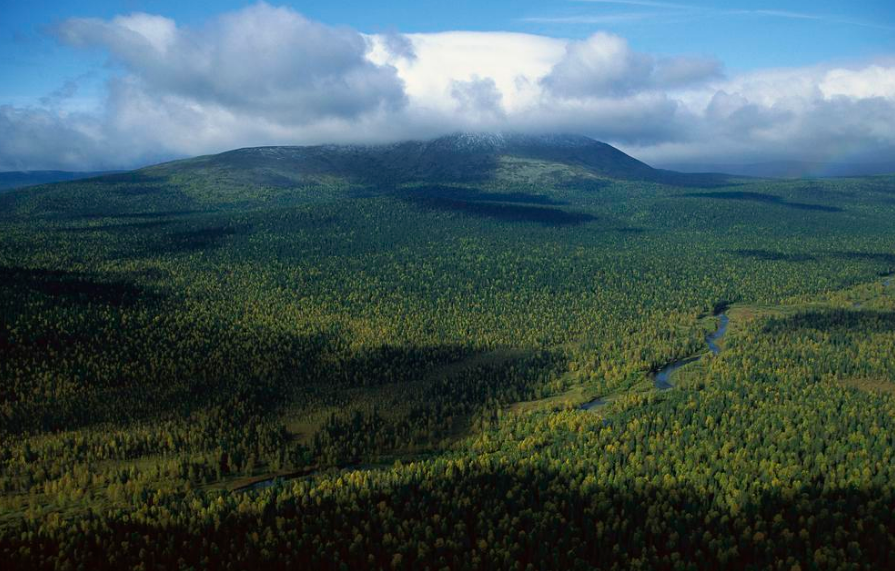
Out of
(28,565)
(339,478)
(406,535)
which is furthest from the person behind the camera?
(339,478)

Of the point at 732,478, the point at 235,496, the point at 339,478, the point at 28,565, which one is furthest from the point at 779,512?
the point at 28,565

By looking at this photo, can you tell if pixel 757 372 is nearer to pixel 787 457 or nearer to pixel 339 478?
pixel 787 457

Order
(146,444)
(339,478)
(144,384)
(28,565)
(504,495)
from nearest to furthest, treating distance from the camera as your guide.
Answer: (28,565)
(504,495)
(339,478)
(146,444)
(144,384)

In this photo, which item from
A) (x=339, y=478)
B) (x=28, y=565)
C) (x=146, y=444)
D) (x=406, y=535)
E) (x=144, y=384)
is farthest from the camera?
(x=144, y=384)

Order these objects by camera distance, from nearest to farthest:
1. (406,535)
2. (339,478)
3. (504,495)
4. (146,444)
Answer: (406,535) < (504,495) < (339,478) < (146,444)

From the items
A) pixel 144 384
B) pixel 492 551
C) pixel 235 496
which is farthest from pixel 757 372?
pixel 144 384

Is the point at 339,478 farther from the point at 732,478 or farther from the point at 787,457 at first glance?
the point at 787,457

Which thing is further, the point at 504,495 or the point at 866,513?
the point at 504,495

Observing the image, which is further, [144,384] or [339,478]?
[144,384]
